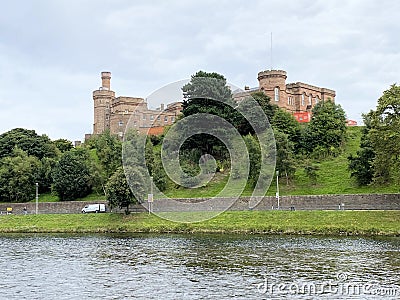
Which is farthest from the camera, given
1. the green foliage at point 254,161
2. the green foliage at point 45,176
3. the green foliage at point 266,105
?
the green foliage at point 266,105

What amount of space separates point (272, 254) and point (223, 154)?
4483 centimetres

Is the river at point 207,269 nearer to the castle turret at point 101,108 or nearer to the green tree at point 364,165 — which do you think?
the green tree at point 364,165

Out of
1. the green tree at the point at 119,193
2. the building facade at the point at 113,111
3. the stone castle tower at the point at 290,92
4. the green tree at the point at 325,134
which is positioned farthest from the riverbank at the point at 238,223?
the stone castle tower at the point at 290,92

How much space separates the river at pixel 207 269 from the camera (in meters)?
22.1

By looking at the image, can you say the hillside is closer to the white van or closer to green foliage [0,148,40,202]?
the white van

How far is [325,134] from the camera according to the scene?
80250 mm

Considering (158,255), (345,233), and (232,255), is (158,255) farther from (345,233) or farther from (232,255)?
(345,233)

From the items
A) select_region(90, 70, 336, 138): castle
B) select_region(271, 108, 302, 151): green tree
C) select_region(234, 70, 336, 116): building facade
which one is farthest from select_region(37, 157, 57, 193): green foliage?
select_region(271, 108, 302, 151): green tree

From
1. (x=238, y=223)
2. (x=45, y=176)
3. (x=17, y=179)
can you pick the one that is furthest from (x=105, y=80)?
(x=238, y=223)

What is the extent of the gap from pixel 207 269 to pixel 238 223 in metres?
21.9

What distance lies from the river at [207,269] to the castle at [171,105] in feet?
149

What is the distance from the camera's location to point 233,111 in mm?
78062

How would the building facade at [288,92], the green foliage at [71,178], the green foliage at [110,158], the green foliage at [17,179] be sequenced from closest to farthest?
the green foliage at [110,158], the green foliage at [71,178], the green foliage at [17,179], the building facade at [288,92]

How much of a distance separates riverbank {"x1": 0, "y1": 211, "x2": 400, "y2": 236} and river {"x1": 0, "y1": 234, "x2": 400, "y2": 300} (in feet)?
13.5
